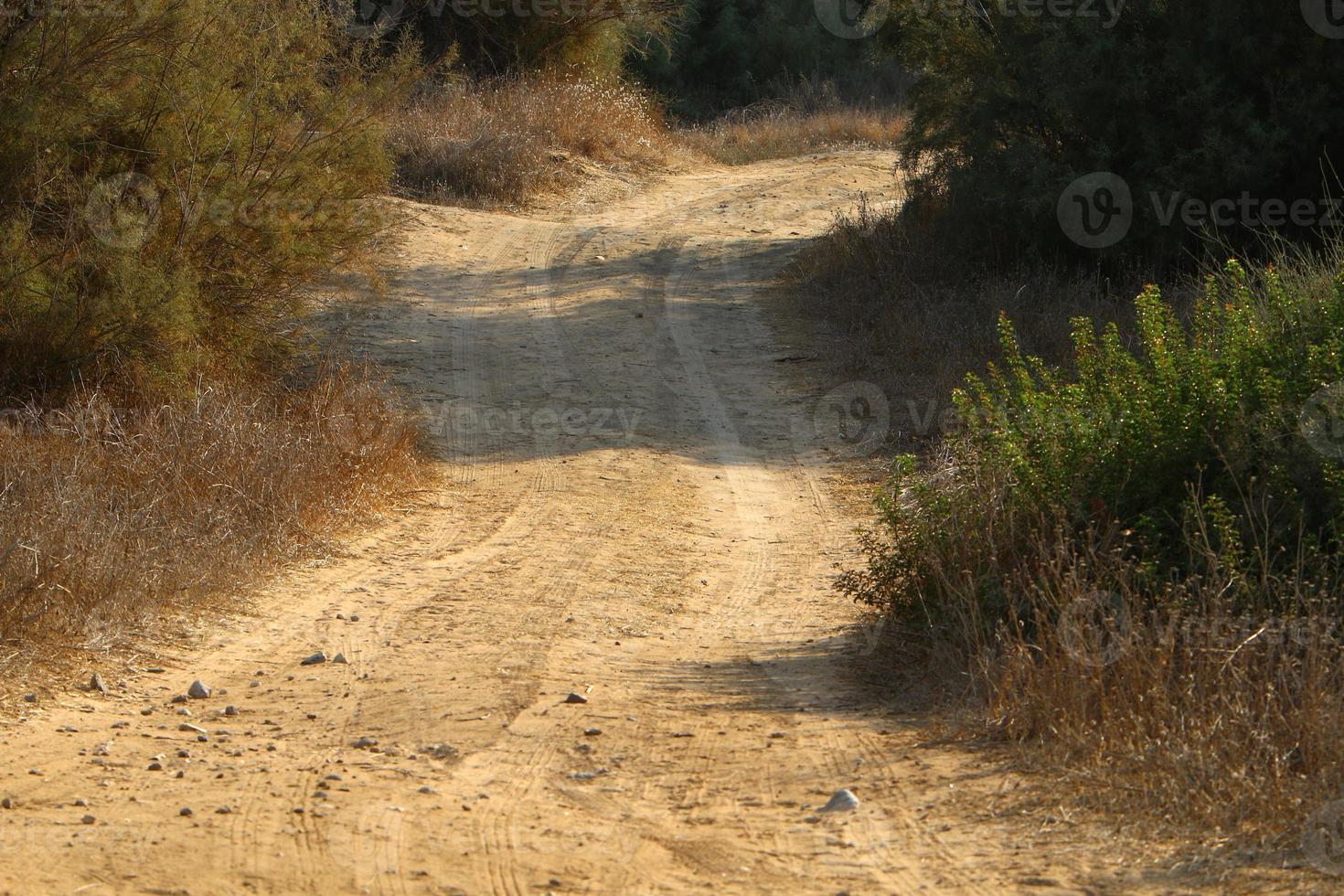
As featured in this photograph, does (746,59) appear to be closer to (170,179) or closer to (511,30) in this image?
(511,30)

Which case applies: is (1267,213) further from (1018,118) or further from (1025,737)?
(1025,737)

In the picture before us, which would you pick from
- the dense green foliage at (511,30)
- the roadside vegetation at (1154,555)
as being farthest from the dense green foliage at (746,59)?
the roadside vegetation at (1154,555)

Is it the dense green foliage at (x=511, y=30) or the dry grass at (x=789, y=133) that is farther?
the dry grass at (x=789, y=133)

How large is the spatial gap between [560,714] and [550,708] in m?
0.08

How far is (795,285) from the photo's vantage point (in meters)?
13.8

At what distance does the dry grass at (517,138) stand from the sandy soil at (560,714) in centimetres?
631

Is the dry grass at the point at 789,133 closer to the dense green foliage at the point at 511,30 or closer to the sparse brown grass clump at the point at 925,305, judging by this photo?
the dense green foliage at the point at 511,30

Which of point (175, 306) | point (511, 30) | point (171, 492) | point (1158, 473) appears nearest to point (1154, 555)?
point (1158, 473)

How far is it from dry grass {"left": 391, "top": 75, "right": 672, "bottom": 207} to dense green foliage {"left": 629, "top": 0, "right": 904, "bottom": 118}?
7.46 m

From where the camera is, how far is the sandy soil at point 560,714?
371 cm

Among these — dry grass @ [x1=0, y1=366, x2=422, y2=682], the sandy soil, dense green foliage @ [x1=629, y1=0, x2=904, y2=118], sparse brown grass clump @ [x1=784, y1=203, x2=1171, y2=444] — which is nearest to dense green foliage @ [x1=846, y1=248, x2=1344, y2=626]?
the sandy soil

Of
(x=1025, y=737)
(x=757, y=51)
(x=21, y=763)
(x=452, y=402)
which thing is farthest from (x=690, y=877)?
(x=757, y=51)

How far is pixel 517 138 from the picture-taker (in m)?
17.3

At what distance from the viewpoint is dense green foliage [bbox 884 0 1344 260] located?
11.4 meters
